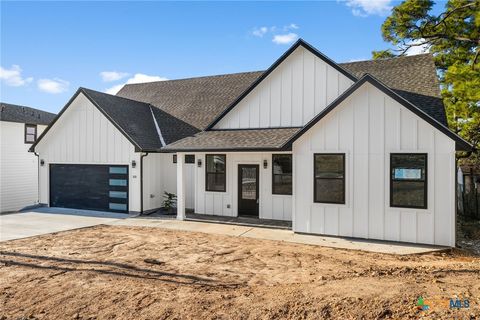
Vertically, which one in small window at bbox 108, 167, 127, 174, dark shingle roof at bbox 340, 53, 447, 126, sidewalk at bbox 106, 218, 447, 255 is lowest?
sidewalk at bbox 106, 218, 447, 255

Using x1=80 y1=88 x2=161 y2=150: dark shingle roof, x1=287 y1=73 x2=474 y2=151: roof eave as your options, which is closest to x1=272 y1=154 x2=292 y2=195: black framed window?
x1=287 y1=73 x2=474 y2=151: roof eave

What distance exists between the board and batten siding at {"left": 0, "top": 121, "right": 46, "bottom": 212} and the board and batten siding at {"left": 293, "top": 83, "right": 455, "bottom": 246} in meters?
21.0

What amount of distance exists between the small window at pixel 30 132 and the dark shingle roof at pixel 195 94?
26.2 feet

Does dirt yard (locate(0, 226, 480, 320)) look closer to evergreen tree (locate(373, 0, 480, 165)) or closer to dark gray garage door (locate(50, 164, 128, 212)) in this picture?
dark gray garage door (locate(50, 164, 128, 212))

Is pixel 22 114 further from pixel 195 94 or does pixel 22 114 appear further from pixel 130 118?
pixel 195 94

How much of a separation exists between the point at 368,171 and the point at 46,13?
14763 millimetres

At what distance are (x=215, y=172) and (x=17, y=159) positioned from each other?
676 inches

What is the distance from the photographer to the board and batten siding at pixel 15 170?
69.6ft

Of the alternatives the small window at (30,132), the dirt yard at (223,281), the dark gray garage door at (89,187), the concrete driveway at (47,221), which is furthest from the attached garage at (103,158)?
the small window at (30,132)

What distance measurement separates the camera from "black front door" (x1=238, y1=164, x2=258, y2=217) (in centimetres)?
1280

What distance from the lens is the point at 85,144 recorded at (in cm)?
1510

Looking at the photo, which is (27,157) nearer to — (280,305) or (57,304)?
(57,304)

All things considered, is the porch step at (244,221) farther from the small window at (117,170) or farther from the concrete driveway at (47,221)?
the small window at (117,170)

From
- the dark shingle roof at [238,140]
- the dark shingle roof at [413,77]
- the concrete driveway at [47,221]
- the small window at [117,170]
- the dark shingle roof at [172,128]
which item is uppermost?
the dark shingle roof at [413,77]
